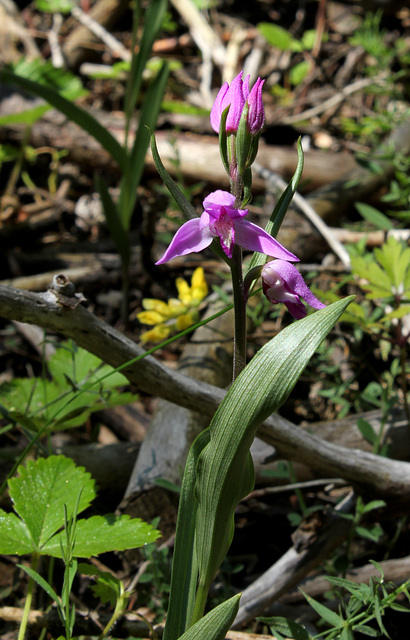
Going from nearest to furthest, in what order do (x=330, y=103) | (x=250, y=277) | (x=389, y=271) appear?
(x=250, y=277), (x=389, y=271), (x=330, y=103)

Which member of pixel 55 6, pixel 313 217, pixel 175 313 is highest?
pixel 55 6

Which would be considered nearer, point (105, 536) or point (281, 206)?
point (281, 206)

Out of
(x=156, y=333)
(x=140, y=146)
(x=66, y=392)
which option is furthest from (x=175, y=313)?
(x=140, y=146)

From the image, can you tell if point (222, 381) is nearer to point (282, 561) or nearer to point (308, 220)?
point (282, 561)

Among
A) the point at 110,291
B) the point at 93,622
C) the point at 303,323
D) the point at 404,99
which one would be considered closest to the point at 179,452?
the point at 93,622

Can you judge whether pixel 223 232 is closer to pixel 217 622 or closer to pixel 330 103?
pixel 217 622

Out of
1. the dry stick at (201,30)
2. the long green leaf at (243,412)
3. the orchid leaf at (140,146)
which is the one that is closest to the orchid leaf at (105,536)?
the long green leaf at (243,412)

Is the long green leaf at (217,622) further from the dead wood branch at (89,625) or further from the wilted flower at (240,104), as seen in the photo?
the wilted flower at (240,104)

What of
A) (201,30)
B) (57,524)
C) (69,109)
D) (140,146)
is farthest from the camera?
(201,30)
